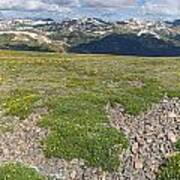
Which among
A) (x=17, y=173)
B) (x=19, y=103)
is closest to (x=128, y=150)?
(x=17, y=173)

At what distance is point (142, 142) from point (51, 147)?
5.76m

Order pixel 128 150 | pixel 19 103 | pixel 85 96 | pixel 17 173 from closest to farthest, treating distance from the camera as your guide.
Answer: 1. pixel 17 173
2. pixel 128 150
3. pixel 19 103
4. pixel 85 96

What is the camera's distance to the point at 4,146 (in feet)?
96.1

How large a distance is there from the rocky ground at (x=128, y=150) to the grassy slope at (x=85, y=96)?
54 centimetres

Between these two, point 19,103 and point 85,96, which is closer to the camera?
point 19,103

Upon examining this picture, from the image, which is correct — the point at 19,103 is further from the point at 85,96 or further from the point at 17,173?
the point at 17,173

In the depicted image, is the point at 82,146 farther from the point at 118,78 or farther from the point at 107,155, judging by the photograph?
the point at 118,78

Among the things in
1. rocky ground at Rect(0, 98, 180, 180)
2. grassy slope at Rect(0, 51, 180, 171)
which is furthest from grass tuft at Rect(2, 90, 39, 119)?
rocky ground at Rect(0, 98, 180, 180)

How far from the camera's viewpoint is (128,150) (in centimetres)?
2944

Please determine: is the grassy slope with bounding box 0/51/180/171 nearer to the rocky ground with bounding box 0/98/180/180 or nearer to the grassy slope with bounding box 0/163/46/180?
the rocky ground with bounding box 0/98/180/180

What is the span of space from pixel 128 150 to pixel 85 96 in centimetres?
861

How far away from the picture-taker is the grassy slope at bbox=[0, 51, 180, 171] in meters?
29.0

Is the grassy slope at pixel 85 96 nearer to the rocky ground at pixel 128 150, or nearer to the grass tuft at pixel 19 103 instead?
the grass tuft at pixel 19 103

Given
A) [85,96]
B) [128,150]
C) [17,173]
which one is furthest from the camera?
[85,96]
